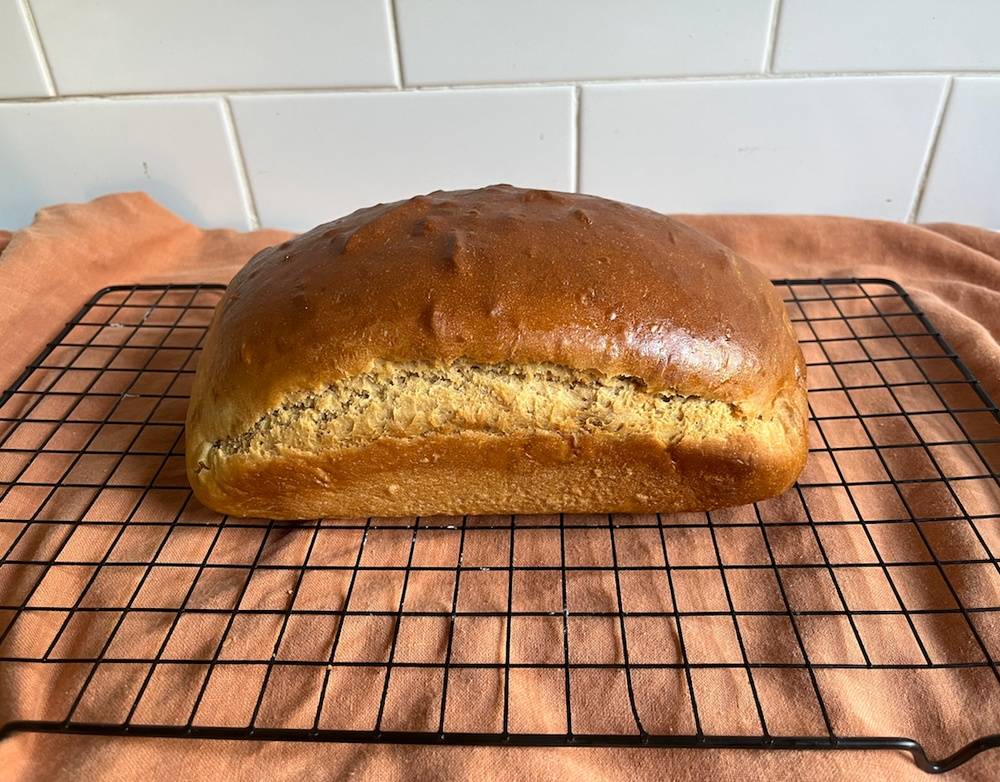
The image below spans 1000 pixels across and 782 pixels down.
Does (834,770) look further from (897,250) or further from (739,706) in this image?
(897,250)

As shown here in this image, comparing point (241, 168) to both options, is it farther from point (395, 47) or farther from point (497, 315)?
point (497, 315)

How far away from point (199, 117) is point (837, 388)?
133 cm

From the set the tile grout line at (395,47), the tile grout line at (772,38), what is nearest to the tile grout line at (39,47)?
the tile grout line at (395,47)

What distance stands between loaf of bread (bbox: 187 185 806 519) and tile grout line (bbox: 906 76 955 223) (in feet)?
2.74

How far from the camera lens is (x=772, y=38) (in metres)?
1.42

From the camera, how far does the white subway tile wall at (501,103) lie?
1.40 m

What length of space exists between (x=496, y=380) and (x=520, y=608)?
279 mm

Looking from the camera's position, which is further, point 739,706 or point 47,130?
point 47,130

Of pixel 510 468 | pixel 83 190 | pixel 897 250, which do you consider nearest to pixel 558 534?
pixel 510 468

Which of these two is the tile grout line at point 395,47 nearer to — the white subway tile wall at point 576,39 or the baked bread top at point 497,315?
the white subway tile wall at point 576,39

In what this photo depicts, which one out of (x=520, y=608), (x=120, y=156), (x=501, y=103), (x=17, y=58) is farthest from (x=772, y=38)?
(x=17, y=58)

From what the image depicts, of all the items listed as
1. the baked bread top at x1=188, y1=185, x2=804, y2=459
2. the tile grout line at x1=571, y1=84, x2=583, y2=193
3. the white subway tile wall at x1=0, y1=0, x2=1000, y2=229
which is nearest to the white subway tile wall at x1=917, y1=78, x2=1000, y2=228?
the white subway tile wall at x1=0, y1=0, x2=1000, y2=229

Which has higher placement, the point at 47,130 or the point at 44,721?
the point at 47,130

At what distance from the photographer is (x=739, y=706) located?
0.80 meters
